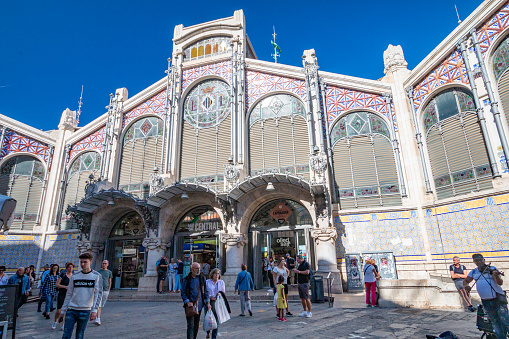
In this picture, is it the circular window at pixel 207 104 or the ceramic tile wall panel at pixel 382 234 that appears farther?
the circular window at pixel 207 104

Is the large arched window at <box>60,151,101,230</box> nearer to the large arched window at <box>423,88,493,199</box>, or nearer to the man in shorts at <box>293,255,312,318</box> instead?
the man in shorts at <box>293,255,312,318</box>

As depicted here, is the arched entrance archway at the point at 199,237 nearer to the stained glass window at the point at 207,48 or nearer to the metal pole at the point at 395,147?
the metal pole at the point at 395,147

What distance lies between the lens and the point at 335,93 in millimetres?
18172

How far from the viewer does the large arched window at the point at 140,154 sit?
19.5 meters

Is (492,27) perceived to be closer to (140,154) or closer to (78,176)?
(140,154)

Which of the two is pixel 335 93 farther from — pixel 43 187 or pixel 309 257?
pixel 43 187

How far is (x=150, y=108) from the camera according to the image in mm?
21141

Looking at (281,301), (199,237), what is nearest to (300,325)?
(281,301)

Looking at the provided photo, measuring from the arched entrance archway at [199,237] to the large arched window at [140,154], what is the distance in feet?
10.5

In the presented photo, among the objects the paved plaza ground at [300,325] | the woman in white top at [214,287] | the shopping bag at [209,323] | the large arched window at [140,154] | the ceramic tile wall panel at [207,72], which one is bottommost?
the paved plaza ground at [300,325]

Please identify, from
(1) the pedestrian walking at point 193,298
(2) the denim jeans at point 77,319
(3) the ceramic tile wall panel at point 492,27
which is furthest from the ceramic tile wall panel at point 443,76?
(2) the denim jeans at point 77,319

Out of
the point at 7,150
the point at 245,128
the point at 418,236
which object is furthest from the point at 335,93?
the point at 7,150

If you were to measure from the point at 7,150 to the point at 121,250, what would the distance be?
34.2ft

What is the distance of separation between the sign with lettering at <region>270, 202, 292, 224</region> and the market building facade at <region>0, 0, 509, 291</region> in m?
0.06
